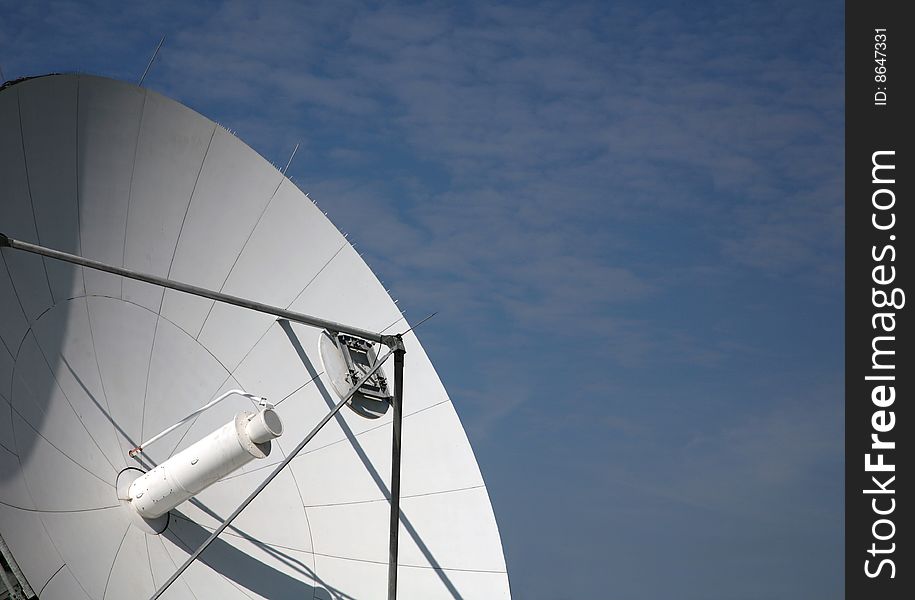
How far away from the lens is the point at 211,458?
699 inches

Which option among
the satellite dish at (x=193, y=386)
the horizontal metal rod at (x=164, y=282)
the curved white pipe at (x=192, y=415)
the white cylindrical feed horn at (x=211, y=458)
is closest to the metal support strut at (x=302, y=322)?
the horizontal metal rod at (x=164, y=282)

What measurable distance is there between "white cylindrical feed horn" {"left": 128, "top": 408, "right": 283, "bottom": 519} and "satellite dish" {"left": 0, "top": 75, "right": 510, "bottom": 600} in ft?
0.10

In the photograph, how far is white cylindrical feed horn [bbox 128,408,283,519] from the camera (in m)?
17.7

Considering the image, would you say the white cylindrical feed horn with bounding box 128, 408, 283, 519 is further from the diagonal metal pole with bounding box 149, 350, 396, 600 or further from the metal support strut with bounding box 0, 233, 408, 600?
the diagonal metal pole with bounding box 149, 350, 396, 600

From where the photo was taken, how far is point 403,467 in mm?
21234

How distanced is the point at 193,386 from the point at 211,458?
7.99ft

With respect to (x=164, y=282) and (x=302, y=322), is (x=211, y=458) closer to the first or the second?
(x=302, y=322)

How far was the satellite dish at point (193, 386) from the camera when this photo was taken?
17.3 meters

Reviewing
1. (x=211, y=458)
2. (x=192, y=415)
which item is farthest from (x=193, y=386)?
(x=211, y=458)

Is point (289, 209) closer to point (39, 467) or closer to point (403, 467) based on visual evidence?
point (403, 467)

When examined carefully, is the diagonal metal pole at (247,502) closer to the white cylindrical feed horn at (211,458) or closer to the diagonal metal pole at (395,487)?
the diagonal metal pole at (395,487)

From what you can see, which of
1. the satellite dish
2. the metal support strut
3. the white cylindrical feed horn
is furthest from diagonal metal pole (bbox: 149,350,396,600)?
the white cylindrical feed horn
